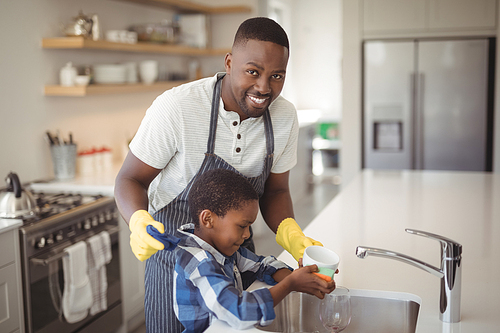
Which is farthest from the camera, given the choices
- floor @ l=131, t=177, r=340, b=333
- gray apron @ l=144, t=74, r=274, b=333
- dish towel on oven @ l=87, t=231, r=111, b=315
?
floor @ l=131, t=177, r=340, b=333

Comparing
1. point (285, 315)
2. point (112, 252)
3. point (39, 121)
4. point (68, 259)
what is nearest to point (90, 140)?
point (39, 121)

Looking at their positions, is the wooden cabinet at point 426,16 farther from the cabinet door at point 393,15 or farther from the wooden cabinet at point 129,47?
the wooden cabinet at point 129,47

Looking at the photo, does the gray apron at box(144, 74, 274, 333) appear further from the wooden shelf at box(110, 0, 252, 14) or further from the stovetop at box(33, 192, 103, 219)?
the wooden shelf at box(110, 0, 252, 14)

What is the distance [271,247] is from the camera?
438cm

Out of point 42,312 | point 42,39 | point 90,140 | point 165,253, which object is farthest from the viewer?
point 90,140

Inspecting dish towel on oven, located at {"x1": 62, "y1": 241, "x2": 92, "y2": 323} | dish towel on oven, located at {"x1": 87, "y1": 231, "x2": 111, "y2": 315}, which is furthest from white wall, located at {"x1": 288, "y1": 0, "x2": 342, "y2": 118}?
dish towel on oven, located at {"x1": 62, "y1": 241, "x2": 92, "y2": 323}

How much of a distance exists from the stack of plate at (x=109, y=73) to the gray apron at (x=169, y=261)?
1.94m

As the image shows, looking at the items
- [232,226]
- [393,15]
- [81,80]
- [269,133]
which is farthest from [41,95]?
[393,15]

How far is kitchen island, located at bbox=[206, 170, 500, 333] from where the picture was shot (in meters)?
1.25

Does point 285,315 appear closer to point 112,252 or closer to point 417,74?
point 112,252

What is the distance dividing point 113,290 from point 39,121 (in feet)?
3.59

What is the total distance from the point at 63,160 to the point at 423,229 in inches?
82.4

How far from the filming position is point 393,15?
4.19 m

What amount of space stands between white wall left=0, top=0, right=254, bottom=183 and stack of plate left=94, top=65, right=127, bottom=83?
0.54 feet
